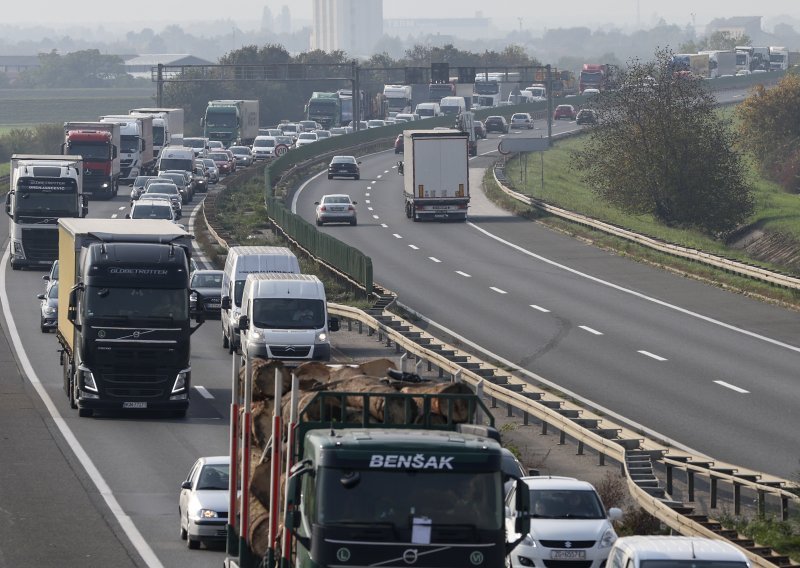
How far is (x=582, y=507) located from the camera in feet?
69.8

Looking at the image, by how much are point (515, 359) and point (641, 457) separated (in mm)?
14625

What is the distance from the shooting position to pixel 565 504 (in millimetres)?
21312

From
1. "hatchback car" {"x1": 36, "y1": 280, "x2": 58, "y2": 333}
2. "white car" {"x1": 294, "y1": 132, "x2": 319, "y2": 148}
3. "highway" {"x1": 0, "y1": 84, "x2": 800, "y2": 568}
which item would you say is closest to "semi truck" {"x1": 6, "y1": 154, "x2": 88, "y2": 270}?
"highway" {"x1": 0, "y1": 84, "x2": 800, "y2": 568}

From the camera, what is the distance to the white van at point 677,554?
52.7 feet

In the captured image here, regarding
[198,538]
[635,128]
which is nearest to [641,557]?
[198,538]

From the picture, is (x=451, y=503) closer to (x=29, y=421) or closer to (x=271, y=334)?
(x=29, y=421)

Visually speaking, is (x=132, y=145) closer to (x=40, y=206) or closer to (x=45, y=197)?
(x=45, y=197)

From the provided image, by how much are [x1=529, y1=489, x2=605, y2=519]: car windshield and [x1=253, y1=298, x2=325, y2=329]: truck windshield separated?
17.6m

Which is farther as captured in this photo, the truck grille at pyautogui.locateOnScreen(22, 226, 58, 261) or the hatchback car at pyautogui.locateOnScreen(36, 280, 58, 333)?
the truck grille at pyautogui.locateOnScreen(22, 226, 58, 261)

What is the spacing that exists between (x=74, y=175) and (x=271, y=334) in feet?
75.7

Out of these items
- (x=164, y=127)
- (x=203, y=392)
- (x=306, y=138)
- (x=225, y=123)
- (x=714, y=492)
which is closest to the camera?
(x=714, y=492)

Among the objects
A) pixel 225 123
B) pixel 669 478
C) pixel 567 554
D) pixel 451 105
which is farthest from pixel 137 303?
pixel 451 105

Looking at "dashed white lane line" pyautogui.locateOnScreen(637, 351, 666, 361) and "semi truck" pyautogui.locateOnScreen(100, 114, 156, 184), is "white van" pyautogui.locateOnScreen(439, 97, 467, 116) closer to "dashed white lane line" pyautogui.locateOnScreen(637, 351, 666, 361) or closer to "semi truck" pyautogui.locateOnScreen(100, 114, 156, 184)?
"semi truck" pyautogui.locateOnScreen(100, 114, 156, 184)

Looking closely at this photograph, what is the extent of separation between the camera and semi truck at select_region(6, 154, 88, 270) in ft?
190
